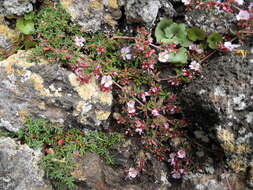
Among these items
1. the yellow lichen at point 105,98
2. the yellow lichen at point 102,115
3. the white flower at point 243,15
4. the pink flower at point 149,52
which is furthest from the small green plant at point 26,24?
the white flower at point 243,15

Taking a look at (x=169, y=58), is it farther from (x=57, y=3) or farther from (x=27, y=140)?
(x=27, y=140)

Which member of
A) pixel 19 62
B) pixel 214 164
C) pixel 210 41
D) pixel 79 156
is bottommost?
pixel 79 156

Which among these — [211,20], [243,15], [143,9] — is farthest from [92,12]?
[243,15]

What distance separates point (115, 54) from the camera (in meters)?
3.71

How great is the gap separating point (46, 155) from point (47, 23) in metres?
1.65

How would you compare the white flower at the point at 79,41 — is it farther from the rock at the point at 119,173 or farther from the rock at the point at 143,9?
the rock at the point at 119,173

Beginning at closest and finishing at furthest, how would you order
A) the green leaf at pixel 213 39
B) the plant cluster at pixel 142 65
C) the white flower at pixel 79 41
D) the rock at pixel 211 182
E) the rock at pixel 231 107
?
1. the rock at pixel 231 107
2. the rock at pixel 211 182
3. the green leaf at pixel 213 39
4. the plant cluster at pixel 142 65
5. the white flower at pixel 79 41

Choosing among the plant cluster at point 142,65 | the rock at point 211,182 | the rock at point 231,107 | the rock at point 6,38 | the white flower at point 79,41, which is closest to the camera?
the rock at point 231,107

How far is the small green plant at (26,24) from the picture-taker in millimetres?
3652

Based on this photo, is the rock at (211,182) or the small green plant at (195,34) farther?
the small green plant at (195,34)

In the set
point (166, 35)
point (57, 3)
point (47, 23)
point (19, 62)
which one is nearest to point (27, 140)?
point (19, 62)

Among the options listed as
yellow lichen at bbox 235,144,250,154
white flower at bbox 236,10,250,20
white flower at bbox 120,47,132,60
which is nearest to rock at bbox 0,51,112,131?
white flower at bbox 120,47,132,60

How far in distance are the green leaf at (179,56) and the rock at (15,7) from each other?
6.22 feet

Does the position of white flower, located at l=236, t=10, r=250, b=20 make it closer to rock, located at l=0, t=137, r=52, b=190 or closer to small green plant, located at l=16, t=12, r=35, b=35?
small green plant, located at l=16, t=12, r=35, b=35
